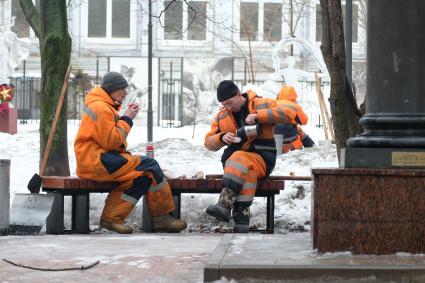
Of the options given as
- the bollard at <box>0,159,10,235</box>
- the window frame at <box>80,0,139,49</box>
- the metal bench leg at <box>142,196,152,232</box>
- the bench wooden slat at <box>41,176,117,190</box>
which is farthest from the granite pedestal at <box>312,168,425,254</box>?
the window frame at <box>80,0,139,49</box>

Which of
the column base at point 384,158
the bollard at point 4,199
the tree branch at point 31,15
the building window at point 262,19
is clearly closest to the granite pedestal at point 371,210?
the column base at point 384,158

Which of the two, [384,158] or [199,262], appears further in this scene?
[199,262]

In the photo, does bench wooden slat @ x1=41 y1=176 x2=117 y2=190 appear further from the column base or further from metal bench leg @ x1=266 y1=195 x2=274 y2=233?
the column base

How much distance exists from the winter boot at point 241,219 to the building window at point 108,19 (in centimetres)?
4334

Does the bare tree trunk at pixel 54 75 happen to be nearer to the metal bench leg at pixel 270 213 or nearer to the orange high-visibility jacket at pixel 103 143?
the orange high-visibility jacket at pixel 103 143

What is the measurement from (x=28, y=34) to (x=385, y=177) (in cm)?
4611

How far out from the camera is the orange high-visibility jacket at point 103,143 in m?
10.5

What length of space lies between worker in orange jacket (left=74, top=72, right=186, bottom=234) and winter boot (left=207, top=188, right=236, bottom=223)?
26.4 inches

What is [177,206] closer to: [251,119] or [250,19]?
[251,119]

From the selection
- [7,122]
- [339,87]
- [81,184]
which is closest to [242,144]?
[81,184]

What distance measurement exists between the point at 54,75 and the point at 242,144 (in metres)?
4.63

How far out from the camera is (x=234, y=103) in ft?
35.6

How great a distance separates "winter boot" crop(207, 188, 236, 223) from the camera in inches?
411

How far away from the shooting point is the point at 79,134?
1059 centimetres
